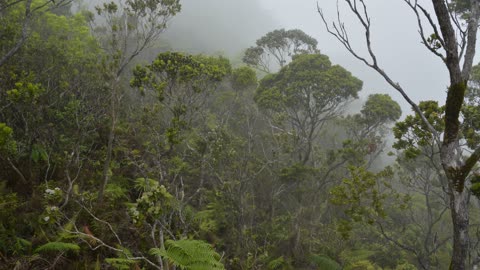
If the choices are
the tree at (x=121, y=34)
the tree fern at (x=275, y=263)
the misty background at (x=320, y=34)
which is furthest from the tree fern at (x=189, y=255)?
the misty background at (x=320, y=34)

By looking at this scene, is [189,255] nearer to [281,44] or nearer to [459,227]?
[459,227]

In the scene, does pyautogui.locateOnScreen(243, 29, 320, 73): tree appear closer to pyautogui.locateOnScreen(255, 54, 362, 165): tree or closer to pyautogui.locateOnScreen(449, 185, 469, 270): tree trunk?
pyautogui.locateOnScreen(255, 54, 362, 165): tree

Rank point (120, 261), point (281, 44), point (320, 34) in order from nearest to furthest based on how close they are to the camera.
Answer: point (120, 261) < point (281, 44) < point (320, 34)

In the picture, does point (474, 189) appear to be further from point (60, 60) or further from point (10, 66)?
point (60, 60)

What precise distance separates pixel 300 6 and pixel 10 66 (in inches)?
4561

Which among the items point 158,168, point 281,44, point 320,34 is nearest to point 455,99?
point 158,168

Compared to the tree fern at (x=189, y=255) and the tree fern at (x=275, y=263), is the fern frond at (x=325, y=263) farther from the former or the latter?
the tree fern at (x=189, y=255)

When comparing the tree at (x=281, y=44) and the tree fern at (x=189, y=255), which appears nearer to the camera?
the tree fern at (x=189, y=255)

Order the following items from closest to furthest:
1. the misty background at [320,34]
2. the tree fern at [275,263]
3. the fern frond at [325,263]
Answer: the fern frond at [325,263], the tree fern at [275,263], the misty background at [320,34]

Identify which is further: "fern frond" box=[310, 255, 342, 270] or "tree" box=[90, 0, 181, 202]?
"fern frond" box=[310, 255, 342, 270]

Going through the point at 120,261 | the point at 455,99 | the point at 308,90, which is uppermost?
the point at 455,99

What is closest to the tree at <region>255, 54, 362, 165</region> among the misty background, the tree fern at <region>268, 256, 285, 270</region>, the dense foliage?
the dense foliage

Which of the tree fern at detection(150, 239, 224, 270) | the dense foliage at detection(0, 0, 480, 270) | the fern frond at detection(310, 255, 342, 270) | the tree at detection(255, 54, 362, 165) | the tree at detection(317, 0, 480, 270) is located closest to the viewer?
the tree at detection(317, 0, 480, 270)

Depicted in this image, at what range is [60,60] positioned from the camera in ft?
35.0
